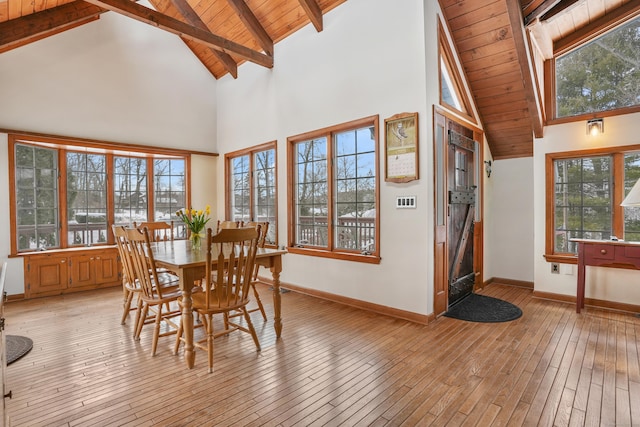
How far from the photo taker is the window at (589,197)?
389 centimetres

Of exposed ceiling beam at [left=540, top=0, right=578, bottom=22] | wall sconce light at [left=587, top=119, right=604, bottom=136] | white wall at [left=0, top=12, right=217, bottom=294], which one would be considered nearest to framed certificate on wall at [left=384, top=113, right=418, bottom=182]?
exposed ceiling beam at [left=540, top=0, right=578, bottom=22]

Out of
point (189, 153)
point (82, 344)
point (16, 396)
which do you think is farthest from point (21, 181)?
point (16, 396)

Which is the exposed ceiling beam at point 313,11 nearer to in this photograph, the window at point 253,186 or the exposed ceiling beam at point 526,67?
the window at point 253,186

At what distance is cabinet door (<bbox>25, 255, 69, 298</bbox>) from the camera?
460 centimetres

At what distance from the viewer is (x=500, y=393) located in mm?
2203

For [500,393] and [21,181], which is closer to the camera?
[500,393]

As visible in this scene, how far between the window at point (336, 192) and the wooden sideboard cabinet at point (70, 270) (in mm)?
2960

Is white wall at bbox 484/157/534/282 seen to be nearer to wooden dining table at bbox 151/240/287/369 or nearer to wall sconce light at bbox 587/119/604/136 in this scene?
wall sconce light at bbox 587/119/604/136

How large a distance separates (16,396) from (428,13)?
4.79 m

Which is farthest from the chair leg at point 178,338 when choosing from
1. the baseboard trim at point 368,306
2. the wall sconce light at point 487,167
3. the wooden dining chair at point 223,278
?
the wall sconce light at point 487,167

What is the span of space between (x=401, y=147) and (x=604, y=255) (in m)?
2.54

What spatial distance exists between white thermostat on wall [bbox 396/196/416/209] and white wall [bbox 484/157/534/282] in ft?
7.15

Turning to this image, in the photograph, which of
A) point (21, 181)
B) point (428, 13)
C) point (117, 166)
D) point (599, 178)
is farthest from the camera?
point (117, 166)

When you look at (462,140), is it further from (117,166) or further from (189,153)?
(117,166)
